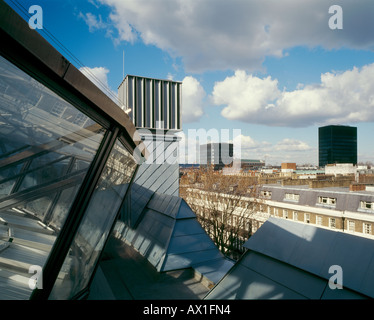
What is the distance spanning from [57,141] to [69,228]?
4.60 ft

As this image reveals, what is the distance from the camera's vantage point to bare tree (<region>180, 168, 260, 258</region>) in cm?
2353

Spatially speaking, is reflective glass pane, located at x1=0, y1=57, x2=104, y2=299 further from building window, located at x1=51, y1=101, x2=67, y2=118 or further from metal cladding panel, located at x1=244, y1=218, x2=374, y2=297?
metal cladding panel, located at x1=244, y1=218, x2=374, y2=297

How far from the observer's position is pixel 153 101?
83.9 ft

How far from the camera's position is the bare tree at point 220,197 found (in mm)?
23531

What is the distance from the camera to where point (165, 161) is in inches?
682

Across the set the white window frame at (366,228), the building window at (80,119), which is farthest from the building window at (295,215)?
the building window at (80,119)

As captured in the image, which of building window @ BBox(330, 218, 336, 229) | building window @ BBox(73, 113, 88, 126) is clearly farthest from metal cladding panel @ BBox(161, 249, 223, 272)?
building window @ BBox(330, 218, 336, 229)

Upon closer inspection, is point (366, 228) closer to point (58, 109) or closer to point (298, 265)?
point (298, 265)

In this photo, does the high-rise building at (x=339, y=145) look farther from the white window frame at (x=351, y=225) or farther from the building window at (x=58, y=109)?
the building window at (x=58, y=109)

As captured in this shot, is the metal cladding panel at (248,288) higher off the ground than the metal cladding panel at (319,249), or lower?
lower

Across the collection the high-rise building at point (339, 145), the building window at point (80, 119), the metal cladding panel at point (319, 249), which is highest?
the high-rise building at point (339, 145)

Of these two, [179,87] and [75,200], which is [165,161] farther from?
[75,200]

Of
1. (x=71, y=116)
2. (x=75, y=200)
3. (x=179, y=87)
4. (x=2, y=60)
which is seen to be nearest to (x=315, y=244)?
(x=75, y=200)

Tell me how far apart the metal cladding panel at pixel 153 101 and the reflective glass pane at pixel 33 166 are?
22.1 meters
